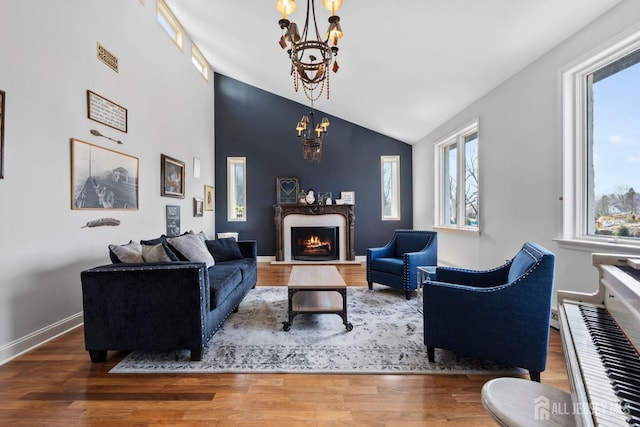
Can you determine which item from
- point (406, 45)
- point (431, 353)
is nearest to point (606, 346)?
point (431, 353)

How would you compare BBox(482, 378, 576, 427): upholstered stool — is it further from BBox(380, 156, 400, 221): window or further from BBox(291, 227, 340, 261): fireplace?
BBox(380, 156, 400, 221): window

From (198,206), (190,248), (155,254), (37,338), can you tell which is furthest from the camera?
(198,206)

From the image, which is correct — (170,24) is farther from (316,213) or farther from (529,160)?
(529,160)

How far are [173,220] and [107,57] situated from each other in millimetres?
2368

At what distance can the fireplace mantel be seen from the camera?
6.48 m

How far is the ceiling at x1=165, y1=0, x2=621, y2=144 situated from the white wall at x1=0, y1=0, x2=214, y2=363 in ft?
4.83

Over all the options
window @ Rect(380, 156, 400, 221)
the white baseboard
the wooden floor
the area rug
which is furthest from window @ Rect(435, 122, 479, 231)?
the white baseboard

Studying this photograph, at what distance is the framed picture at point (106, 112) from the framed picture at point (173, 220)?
4.81 ft

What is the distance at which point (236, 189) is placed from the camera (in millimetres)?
6758

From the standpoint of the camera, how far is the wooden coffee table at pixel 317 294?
2660 mm

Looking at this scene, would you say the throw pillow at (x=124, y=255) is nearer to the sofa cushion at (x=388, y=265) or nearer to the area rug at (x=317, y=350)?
→ the area rug at (x=317, y=350)

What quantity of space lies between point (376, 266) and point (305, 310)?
165cm

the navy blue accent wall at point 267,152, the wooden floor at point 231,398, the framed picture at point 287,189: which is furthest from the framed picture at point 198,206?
the wooden floor at point 231,398

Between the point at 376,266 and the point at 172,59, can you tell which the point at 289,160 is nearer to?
the point at 172,59
